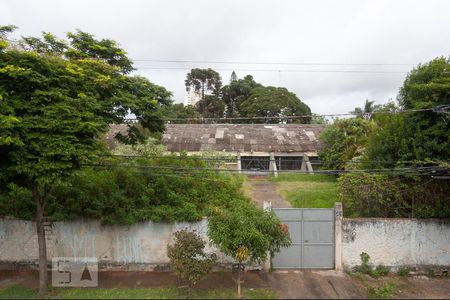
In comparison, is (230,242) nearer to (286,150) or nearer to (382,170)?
(382,170)

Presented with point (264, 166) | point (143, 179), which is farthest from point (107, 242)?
point (264, 166)

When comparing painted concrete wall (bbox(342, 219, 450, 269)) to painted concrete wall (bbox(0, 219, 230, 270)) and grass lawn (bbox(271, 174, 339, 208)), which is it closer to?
grass lawn (bbox(271, 174, 339, 208))

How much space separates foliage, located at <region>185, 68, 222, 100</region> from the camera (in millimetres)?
39688

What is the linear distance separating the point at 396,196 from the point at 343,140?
7.19m

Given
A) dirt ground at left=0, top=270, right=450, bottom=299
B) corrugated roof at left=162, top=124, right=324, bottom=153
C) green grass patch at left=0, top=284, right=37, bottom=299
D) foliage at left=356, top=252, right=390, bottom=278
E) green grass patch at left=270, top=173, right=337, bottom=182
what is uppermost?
corrugated roof at left=162, top=124, right=324, bottom=153

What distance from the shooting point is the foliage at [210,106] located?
38.1 metres

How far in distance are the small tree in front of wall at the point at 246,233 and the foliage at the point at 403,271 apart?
13.1 feet

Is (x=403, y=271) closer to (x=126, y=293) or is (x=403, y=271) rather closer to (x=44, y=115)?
Result: (x=126, y=293)

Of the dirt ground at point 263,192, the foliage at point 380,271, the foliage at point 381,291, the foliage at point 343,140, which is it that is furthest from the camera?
the foliage at point 343,140

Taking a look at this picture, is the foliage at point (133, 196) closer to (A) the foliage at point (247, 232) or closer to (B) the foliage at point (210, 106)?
(A) the foliage at point (247, 232)

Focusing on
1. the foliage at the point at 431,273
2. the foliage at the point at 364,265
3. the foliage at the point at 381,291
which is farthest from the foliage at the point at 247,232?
the foliage at the point at 431,273

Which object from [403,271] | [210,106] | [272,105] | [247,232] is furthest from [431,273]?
Result: [210,106]

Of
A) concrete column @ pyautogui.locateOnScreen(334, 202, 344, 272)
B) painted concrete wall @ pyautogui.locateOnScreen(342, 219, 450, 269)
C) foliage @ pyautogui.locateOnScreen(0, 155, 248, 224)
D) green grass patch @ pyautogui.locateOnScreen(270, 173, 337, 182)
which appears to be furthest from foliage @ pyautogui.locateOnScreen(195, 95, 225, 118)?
painted concrete wall @ pyautogui.locateOnScreen(342, 219, 450, 269)

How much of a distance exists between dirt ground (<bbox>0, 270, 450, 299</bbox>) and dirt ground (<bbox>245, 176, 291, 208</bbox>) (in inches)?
145
